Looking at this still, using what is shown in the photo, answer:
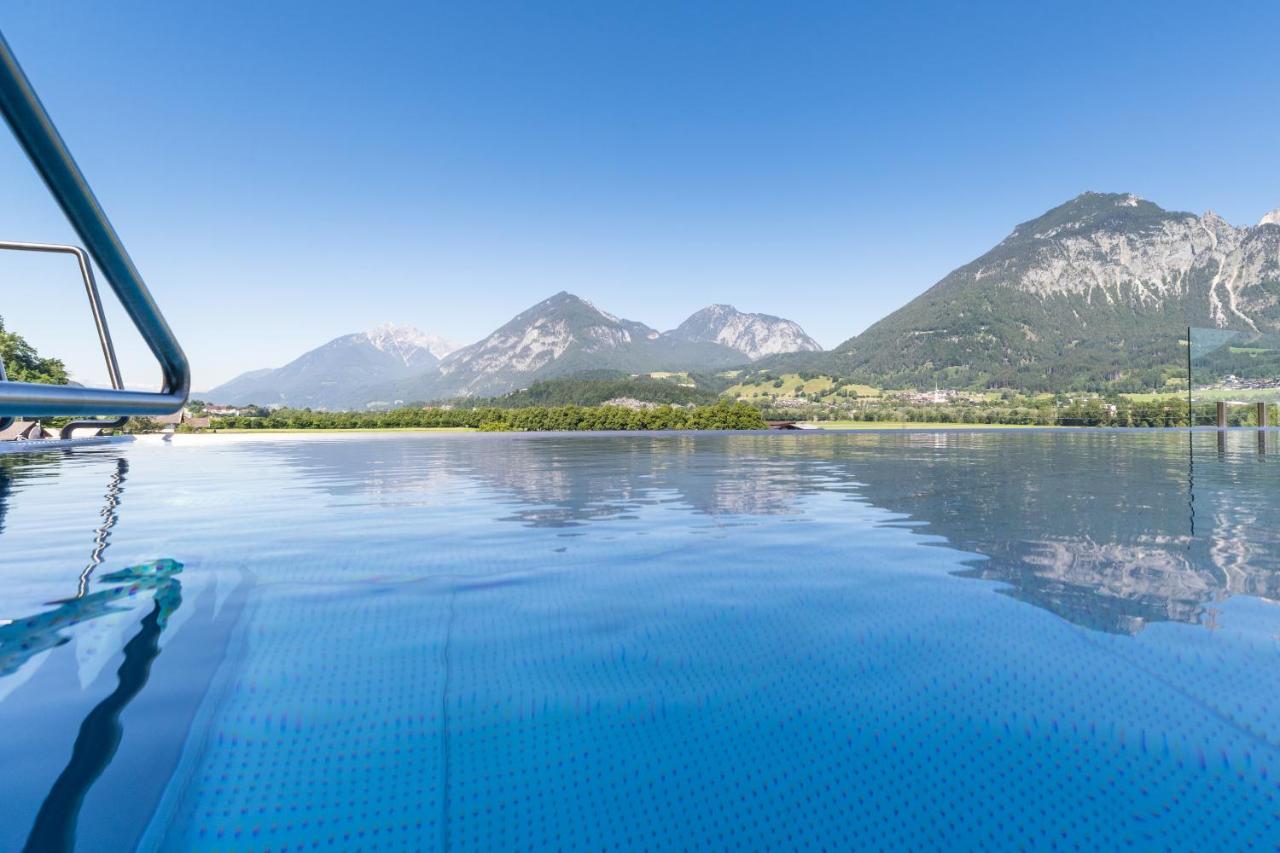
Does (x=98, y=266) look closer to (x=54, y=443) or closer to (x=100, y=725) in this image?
(x=100, y=725)

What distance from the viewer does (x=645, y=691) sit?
384cm

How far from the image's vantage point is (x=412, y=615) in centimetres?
526

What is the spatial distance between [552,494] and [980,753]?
11259 mm

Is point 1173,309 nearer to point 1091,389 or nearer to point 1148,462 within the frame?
point 1091,389

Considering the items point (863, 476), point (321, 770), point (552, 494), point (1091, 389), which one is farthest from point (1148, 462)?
point (1091, 389)

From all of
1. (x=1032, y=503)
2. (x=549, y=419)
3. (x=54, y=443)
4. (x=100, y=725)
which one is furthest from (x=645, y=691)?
(x=549, y=419)

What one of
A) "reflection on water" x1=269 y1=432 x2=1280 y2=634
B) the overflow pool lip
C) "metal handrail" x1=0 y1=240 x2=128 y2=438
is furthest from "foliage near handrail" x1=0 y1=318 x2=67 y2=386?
"reflection on water" x1=269 y1=432 x2=1280 y2=634

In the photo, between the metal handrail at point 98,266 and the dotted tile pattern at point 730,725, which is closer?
the metal handrail at point 98,266

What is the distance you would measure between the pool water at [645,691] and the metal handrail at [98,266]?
1.70m

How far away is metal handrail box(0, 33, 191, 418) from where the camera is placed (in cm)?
182

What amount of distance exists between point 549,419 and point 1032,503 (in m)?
84.1

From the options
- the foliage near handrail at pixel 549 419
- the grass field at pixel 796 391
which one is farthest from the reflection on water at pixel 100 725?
the grass field at pixel 796 391

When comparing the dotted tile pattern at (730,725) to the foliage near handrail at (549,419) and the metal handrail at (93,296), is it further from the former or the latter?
the foliage near handrail at (549,419)

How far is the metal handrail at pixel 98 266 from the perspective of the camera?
1821 mm
